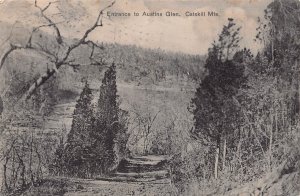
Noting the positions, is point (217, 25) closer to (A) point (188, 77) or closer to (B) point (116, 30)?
(A) point (188, 77)

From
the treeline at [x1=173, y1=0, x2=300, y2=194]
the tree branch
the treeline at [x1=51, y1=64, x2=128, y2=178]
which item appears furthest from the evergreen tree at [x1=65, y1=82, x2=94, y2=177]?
the treeline at [x1=173, y1=0, x2=300, y2=194]

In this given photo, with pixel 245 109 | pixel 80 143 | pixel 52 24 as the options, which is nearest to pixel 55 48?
pixel 52 24

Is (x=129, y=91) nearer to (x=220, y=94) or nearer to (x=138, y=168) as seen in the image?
(x=138, y=168)

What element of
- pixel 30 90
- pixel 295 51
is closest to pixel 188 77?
pixel 295 51

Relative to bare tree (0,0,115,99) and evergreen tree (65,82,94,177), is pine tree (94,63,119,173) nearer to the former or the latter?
evergreen tree (65,82,94,177)

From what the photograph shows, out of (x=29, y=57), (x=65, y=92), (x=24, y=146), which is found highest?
(x=29, y=57)

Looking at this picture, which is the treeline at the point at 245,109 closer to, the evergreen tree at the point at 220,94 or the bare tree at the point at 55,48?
the evergreen tree at the point at 220,94

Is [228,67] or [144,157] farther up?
[228,67]
